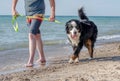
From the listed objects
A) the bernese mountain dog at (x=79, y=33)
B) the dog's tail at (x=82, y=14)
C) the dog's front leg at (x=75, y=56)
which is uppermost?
the dog's tail at (x=82, y=14)

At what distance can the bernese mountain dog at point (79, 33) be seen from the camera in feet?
26.8

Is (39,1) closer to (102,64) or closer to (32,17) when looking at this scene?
(32,17)

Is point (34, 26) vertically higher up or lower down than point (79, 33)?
higher up

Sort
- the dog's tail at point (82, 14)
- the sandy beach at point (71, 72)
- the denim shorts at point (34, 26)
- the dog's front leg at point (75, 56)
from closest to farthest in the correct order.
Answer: the sandy beach at point (71, 72)
the denim shorts at point (34, 26)
the dog's front leg at point (75, 56)
the dog's tail at point (82, 14)

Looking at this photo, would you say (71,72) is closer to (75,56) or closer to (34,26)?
(75,56)

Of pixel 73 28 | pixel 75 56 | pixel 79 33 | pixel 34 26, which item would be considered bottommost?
pixel 75 56

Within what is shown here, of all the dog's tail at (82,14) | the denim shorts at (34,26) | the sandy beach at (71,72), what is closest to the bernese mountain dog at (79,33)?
the dog's tail at (82,14)

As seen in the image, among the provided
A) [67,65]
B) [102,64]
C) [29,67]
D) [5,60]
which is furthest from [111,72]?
[5,60]

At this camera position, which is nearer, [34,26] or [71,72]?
[71,72]

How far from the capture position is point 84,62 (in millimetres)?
8336

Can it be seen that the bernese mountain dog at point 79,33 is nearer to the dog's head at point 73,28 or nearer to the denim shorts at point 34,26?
the dog's head at point 73,28

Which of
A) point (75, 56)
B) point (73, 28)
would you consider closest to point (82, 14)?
point (73, 28)

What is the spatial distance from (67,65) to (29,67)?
80cm

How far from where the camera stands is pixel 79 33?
27.3 feet
